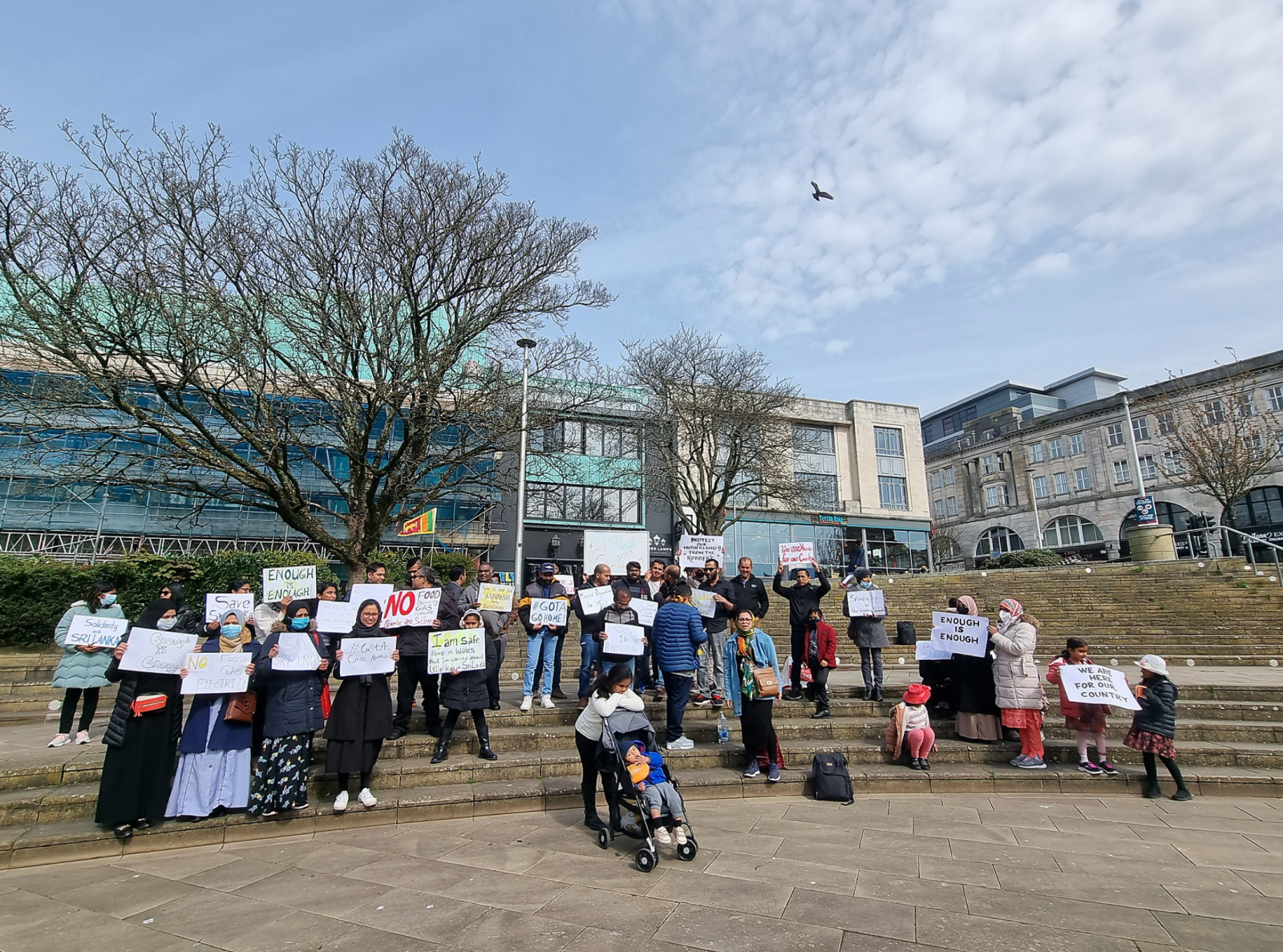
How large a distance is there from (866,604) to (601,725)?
5178 mm

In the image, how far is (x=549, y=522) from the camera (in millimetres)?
33750

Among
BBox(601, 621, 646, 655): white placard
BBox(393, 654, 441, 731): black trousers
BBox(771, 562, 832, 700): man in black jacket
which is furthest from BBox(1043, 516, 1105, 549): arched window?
BBox(393, 654, 441, 731): black trousers

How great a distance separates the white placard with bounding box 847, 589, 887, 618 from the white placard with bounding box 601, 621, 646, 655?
3.34 meters

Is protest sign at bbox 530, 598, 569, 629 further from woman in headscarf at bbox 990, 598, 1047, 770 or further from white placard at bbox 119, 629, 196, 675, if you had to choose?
woman in headscarf at bbox 990, 598, 1047, 770

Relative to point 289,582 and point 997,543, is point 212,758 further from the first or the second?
point 997,543

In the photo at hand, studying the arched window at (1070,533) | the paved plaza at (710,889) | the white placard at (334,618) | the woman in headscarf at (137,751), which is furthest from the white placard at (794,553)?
the arched window at (1070,533)

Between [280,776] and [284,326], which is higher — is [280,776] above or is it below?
below

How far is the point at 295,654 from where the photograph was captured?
5895 mm

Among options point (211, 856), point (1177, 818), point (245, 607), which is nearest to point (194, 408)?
point (245, 607)

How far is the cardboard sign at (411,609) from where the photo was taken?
7.31 m

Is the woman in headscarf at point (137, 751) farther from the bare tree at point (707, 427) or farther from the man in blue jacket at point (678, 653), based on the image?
the bare tree at point (707, 427)

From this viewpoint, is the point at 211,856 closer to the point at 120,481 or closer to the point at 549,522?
the point at 120,481

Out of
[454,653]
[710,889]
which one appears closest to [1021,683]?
[710,889]

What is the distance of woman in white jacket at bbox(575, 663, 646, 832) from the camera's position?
5605mm
